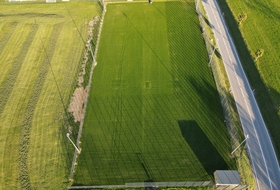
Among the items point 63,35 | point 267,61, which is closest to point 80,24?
point 63,35

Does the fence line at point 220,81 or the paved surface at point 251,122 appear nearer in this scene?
the paved surface at point 251,122

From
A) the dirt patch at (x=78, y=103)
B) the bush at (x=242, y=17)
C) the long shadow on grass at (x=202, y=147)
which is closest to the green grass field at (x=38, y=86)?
the dirt patch at (x=78, y=103)

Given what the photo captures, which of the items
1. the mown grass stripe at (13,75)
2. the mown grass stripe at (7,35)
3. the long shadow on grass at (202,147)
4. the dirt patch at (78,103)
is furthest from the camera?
the mown grass stripe at (7,35)

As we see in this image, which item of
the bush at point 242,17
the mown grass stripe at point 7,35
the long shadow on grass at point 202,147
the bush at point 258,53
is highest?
the bush at point 242,17

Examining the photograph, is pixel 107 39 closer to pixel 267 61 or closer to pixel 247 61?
pixel 247 61

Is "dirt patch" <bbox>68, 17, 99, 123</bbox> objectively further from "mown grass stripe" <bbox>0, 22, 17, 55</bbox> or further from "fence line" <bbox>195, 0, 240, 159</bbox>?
"fence line" <bbox>195, 0, 240, 159</bbox>

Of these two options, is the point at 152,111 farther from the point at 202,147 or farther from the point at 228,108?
the point at 228,108

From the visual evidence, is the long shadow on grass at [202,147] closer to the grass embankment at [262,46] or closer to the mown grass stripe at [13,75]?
the grass embankment at [262,46]

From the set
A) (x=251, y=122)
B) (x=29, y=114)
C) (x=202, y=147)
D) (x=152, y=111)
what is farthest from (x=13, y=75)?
(x=251, y=122)

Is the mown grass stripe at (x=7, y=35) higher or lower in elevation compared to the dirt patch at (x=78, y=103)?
higher
